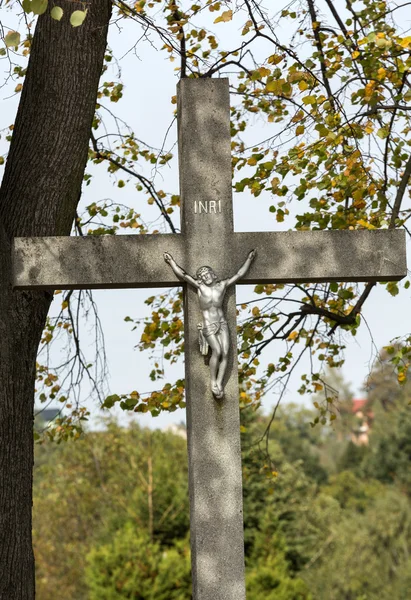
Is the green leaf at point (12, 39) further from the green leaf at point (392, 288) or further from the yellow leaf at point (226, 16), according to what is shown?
the green leaf at point (392, 288)

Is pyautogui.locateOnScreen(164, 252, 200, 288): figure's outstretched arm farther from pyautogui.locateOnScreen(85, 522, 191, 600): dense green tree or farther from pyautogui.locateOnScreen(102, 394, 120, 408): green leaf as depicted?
pyautogui.locateOnScreen(85, 522, 191, 600): dense green tree

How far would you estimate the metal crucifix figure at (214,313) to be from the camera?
5.02m

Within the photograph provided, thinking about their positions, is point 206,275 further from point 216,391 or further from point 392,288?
point 392,288

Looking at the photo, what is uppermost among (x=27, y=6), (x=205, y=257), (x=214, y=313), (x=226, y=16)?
(x=226, y=16)

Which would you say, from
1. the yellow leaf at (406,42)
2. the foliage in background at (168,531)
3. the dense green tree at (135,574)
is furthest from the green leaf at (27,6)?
the dense green tree at (135,574)

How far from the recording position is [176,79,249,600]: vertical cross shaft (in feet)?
16.0

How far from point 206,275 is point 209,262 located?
0.13m

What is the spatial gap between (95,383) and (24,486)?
3.68 m

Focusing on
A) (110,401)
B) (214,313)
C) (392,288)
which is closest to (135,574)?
(110,401)

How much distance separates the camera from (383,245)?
5395 millimetres

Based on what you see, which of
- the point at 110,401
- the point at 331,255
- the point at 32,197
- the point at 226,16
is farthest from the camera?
the point at 110,401

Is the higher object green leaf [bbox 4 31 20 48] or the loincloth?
green leaf [bbox 4 31 20 48]

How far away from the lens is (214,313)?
16.7 ft

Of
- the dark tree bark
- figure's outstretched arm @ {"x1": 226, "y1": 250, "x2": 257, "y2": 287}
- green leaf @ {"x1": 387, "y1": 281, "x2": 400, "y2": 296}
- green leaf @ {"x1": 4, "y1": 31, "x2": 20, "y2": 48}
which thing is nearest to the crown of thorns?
figure's outstretched arm @ {"x1": 226, "y1": 250, "x2": 257, "y2": 287}
